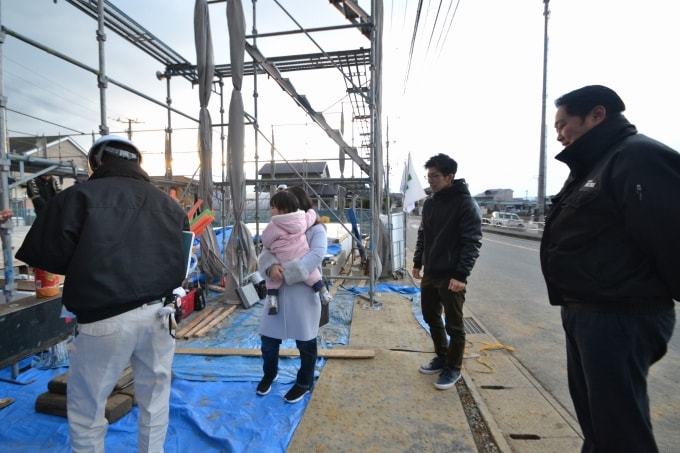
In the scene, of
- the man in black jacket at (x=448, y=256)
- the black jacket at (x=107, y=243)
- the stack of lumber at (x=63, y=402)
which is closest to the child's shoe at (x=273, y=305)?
the black jacket at (x=107, y=243)

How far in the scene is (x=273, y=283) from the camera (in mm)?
2660

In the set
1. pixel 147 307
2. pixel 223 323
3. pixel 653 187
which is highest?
pixel 653 187

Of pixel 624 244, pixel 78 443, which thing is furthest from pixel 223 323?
pixel 624 244

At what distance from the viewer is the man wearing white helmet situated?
146 centimetres

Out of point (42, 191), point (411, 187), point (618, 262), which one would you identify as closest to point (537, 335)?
point (618, 262)

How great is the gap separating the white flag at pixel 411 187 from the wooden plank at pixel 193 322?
18.3 ft

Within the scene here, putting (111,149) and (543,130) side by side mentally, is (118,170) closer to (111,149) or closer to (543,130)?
(111,149)

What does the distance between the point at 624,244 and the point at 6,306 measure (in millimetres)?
4303

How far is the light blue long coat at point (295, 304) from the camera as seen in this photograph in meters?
2.58

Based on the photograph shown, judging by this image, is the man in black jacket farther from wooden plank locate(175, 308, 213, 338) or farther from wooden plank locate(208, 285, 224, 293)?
wooden plank locate(208, 285, 224, 293)

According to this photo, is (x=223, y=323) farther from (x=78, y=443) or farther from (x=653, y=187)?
(x=653, y=187)

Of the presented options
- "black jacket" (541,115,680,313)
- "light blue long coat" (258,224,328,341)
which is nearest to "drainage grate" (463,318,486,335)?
"light blue long coat" (258,224,328,341)

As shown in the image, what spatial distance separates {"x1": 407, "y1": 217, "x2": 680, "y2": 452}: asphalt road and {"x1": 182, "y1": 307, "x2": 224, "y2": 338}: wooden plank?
4052mm

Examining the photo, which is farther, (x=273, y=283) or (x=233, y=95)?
(x=233, y=95)
